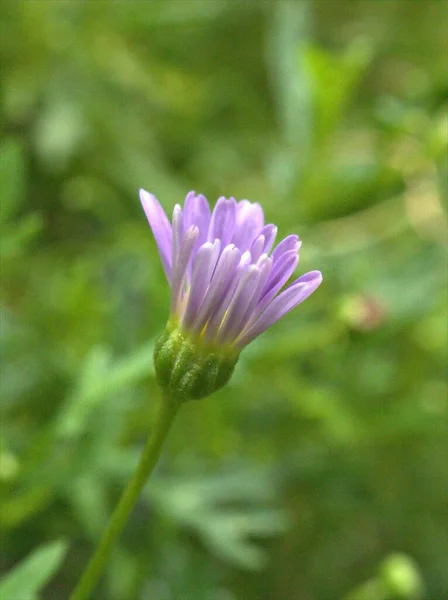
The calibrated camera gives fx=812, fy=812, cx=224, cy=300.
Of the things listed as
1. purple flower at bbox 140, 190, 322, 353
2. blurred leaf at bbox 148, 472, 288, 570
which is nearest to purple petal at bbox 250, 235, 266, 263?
purple flower at bbox 140, 190, 322, 353

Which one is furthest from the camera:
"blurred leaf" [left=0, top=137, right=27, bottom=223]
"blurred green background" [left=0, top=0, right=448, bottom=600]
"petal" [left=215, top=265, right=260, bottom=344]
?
"blurred green background" [left=0, top=0, right=448, bottom=600]

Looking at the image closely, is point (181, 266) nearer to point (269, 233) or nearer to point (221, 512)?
point (269, 233)

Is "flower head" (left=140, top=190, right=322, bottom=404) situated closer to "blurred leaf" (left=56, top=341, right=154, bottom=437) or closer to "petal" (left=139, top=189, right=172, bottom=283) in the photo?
"petal" (left=139, top=189, right=172, bottom=283)

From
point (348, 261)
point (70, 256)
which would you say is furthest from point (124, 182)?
point (348, 261)

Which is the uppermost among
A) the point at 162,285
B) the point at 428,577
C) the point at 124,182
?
the point at 124,182

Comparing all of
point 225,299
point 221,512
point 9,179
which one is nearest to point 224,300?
point 225,299

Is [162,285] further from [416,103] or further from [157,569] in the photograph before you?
[416,103]
